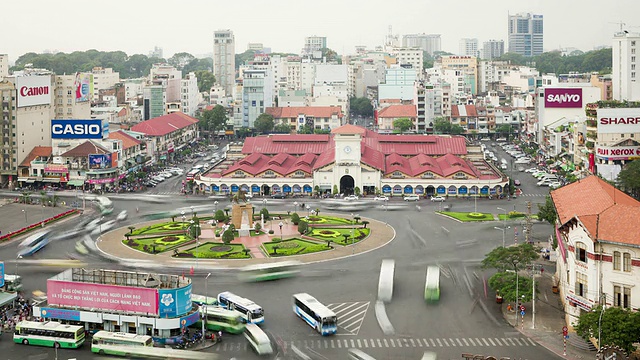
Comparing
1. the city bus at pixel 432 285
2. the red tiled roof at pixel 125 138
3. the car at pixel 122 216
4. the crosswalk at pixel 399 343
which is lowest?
the crosswalk at pixel 399 343

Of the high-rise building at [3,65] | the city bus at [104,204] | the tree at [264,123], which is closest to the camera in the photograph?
the city bus at [104,204]

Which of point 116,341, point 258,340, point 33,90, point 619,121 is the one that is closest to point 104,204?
point 33,90

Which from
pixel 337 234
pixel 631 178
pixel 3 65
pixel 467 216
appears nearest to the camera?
pixel 337 234

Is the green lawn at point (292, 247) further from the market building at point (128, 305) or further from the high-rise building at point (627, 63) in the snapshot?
the high-rise building at point (627, 63)

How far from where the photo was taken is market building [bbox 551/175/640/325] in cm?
4741

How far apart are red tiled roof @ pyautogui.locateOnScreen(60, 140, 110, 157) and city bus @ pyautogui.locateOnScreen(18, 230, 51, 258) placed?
2854 cm

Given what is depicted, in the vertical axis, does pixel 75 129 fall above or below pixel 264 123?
below

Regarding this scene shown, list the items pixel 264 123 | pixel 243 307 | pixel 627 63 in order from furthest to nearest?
pixel 264 123 < pixel 627 63 < pixel 243 307

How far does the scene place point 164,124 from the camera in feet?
481

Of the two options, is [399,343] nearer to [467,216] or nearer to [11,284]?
[11,284]

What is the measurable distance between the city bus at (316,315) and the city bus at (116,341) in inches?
412

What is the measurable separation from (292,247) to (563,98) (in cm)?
7954

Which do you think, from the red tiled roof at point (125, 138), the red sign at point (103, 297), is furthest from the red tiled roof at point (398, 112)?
the red sign at point (103, 297)

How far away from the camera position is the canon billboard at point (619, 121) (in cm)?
10112
